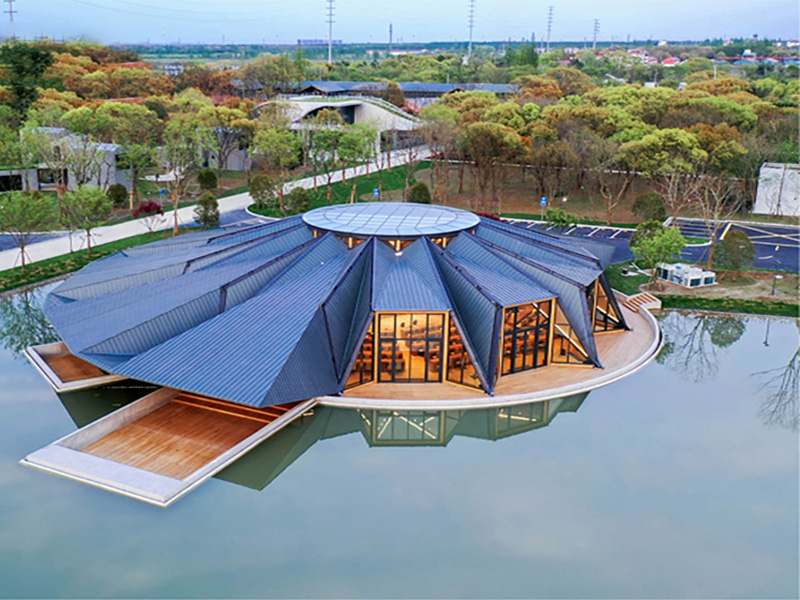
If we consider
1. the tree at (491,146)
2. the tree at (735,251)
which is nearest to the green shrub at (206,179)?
the tree at (491,146)

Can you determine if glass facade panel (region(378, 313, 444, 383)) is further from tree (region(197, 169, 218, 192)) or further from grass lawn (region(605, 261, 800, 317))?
tree (region(197, 169, 218, 192))

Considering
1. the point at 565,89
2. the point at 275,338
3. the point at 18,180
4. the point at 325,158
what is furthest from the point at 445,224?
the point at 565,89

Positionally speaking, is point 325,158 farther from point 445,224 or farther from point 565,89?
point 565,89

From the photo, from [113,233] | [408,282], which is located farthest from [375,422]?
[113,233]

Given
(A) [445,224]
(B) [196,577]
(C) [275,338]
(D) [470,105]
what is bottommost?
(B) [196,577]

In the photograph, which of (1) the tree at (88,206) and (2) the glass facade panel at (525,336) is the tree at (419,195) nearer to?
(1) the tree at (88,206)

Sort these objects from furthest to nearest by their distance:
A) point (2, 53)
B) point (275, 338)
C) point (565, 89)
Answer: point (565, 89) < point (2, 53) < point (275, 338)
